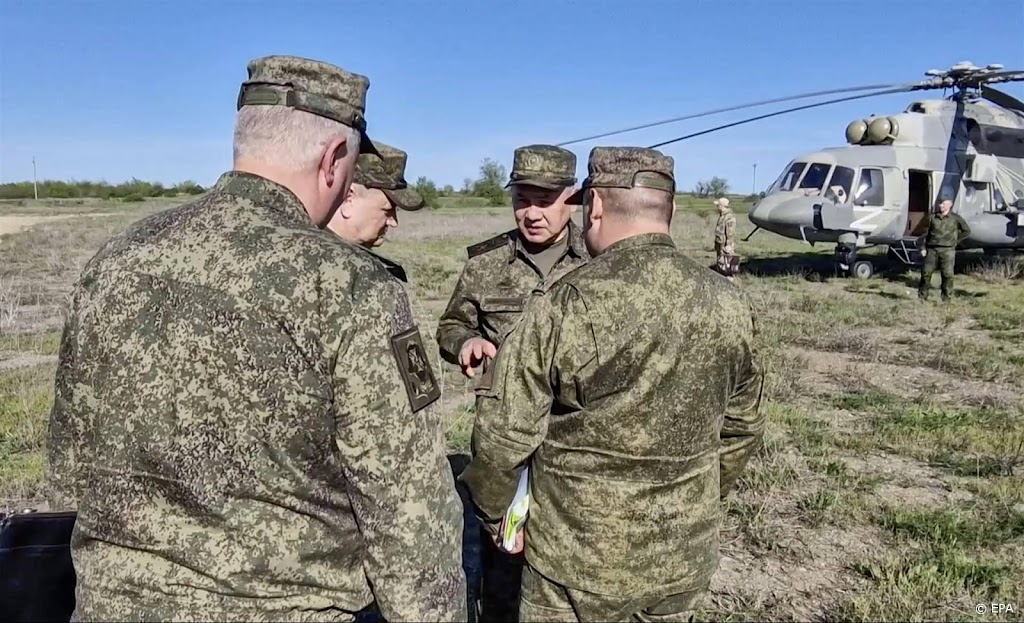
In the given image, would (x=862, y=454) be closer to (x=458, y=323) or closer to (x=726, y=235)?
(x=458, y=323)

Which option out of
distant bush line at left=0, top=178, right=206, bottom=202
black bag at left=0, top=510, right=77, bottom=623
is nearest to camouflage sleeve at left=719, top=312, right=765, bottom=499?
black bag at left=0, top=510, right=77, bottom=623

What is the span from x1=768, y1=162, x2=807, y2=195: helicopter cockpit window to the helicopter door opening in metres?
2.05

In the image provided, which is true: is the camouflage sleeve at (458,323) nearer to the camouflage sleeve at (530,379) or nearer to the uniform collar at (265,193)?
the camouflage sleeve at (530,379)

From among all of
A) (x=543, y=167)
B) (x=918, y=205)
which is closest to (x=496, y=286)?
(x=543, y=167)

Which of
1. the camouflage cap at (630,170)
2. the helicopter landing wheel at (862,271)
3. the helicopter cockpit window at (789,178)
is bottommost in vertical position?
the helicopter landing wheel at (862,271)

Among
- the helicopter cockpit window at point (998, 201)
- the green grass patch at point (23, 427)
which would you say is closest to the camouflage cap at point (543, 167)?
the green grass patch at point (23, 427)

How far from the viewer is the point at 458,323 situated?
3.43m

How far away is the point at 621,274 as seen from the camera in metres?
2.04

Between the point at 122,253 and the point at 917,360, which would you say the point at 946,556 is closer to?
the point at 122,253

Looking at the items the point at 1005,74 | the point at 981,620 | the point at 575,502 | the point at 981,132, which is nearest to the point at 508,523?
the point at 575,502

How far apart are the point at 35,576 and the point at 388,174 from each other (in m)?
1.60

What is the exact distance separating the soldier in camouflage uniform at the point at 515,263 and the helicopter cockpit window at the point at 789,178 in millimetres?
11817

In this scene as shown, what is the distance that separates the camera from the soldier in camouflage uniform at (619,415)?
202cm

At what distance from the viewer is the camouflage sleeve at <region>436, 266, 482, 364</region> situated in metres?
3.31
